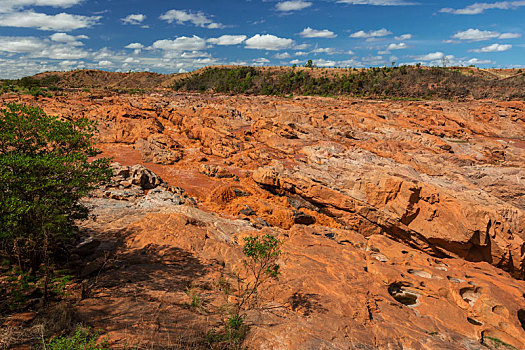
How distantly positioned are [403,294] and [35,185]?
28.8 ft

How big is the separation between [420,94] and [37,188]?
63281 millimetres

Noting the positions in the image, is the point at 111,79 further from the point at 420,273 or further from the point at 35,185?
the point at 420,273

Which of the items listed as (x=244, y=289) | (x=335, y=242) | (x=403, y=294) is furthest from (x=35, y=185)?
(x=403, y=294)

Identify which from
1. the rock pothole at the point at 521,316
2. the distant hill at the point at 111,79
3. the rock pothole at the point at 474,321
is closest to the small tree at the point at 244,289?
the rock pothole at the point at 474,321

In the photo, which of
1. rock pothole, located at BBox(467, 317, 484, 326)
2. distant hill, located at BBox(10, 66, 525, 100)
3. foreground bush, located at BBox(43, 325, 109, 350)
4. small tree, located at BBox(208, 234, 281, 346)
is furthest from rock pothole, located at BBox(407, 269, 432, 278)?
distant hill, located at BBox(10, 66, 525, 100)

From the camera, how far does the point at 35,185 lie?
5.36 meters

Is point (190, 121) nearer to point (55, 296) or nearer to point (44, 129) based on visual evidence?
point (44, 129)

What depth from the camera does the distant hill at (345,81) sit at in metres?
53.5

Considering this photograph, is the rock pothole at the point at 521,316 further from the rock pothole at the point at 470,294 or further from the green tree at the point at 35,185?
the green tree at the point at 35,185

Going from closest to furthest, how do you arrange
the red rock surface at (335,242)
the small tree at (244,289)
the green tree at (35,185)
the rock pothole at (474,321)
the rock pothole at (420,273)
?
the small tree at (244,289), the green tree at (35,185), the red rock surface at (335,242), the rock pothole at (474,321), the rock pothole at (420,273)

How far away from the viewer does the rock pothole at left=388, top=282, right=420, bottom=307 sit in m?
6.46

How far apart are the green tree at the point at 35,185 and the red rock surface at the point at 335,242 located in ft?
5.23

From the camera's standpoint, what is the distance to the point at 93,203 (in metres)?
10.2

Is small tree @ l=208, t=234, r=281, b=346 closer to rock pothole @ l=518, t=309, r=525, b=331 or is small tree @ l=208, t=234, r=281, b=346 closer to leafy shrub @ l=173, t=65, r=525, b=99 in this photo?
rock pothole @ l=518, t=309, r=525, b=331
